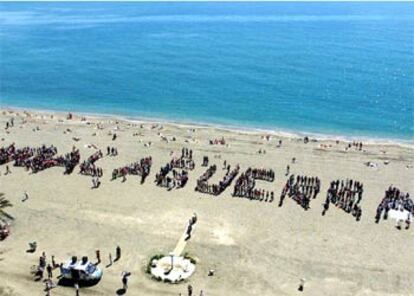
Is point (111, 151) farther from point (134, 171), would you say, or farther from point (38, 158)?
point (38, 158)

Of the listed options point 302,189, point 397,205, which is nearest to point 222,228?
point 302,189

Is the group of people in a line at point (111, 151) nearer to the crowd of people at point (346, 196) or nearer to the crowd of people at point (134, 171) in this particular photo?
the crowd of people at point (134, 171)


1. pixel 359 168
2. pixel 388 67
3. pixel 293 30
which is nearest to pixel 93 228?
pixel 359 168

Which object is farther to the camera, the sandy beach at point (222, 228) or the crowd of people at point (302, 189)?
the crowd of people at point (302, 189)

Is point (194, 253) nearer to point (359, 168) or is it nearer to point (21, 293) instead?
point (21, 293)

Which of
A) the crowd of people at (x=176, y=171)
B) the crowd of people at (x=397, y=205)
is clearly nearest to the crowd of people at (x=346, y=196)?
the crowd of people at (x=397, y=205)
